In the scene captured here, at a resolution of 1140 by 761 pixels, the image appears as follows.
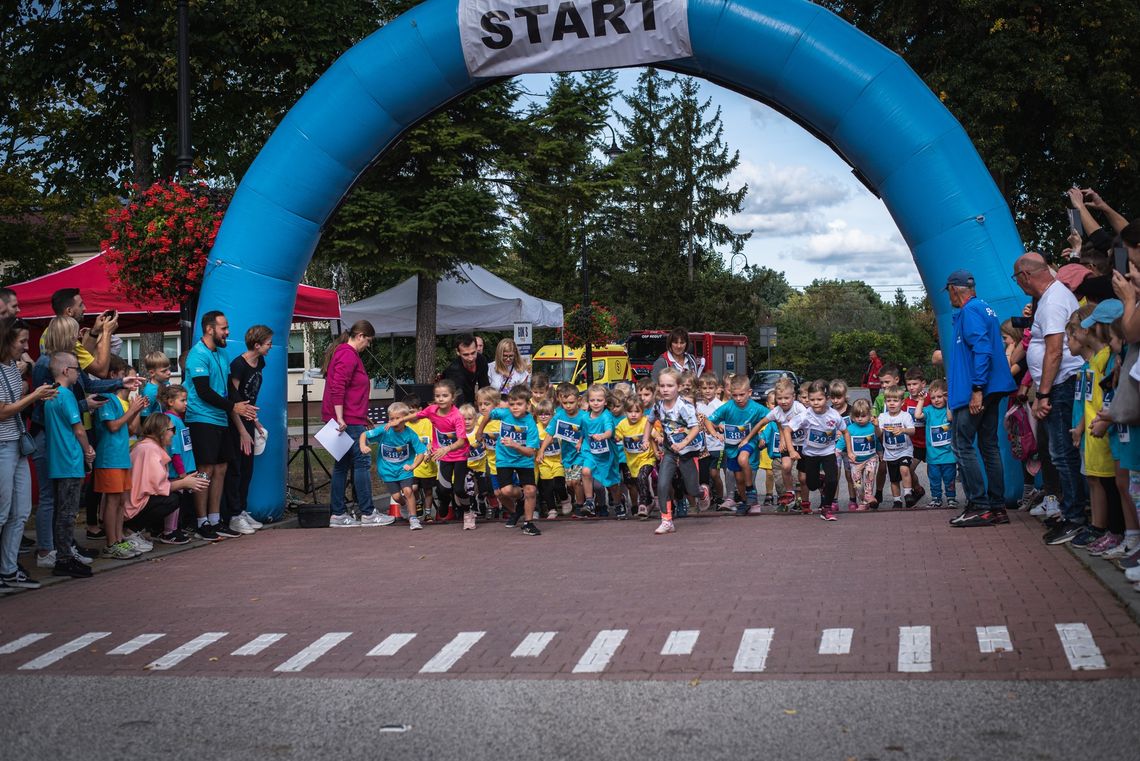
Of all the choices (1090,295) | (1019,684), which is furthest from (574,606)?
(1090,295)

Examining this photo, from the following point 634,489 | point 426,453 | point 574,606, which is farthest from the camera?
point 634,489

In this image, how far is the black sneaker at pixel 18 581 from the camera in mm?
8688

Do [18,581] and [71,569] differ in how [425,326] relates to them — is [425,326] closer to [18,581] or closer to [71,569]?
[71,569]

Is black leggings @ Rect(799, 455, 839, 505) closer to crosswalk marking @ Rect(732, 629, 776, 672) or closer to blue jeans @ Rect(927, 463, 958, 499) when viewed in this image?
blue jeans @ Rect(927, 463, 958, 499)

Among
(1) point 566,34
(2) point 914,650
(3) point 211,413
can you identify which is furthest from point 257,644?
(1) point 566,34

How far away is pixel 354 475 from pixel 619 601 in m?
5.52

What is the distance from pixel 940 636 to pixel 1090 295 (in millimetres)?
3859

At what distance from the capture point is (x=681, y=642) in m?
6.39

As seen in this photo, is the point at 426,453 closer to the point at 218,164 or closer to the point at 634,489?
the point at 634,489

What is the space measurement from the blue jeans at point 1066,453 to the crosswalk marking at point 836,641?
3325 mm

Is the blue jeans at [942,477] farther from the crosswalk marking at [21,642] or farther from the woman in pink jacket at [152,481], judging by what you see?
the crosswalk marking at [21,642]

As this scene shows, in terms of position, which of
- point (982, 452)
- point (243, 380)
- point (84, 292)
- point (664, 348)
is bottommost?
point (982, 452)

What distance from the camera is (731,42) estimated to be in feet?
40.4

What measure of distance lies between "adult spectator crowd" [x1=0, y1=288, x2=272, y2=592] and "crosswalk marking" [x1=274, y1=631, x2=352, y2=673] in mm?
2885
